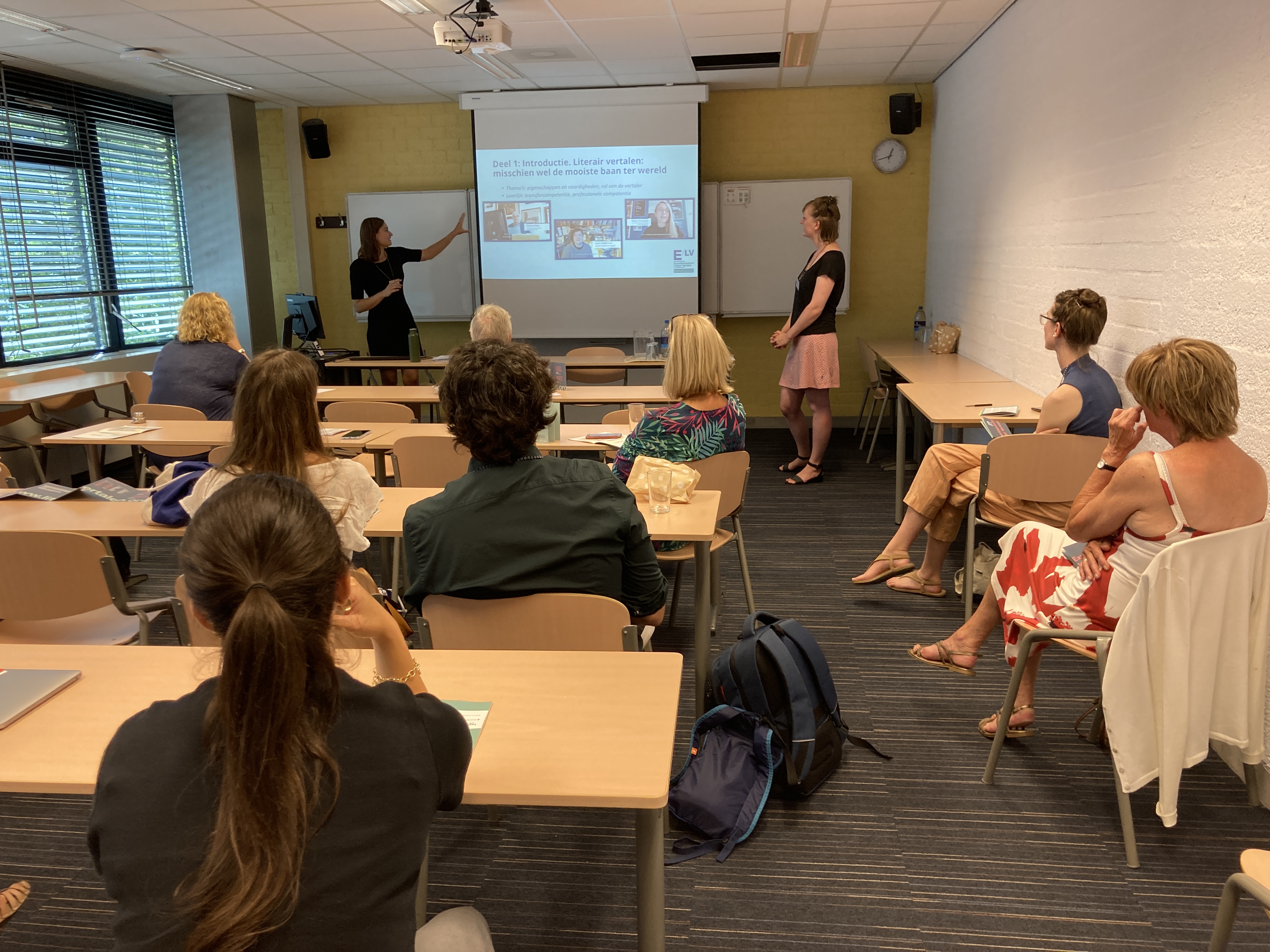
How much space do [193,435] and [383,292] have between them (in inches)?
127

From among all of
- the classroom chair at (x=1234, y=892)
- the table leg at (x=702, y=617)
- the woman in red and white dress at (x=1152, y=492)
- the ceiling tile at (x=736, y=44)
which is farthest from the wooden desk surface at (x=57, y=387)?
the classroom chair at (x=1234, y=892)

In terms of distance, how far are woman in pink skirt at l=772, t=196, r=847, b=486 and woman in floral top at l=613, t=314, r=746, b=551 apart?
253 cm

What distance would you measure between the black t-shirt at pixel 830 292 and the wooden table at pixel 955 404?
0.79 m

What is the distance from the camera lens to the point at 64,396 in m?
5.66

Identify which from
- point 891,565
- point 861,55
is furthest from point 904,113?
point 891,565

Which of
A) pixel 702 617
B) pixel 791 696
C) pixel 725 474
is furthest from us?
pixel 725 474

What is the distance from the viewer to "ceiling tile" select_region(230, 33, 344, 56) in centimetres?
546

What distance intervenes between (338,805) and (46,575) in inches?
73.4

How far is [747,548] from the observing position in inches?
182

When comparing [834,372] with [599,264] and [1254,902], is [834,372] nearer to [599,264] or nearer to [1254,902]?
[599,264]

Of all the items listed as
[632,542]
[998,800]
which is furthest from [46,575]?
[998,800]

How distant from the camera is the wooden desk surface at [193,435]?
3.92m

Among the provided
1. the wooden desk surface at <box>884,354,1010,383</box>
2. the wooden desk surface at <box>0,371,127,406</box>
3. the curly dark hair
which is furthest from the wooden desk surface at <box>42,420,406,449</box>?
the wooden desk surface at <box>884,354,1010,383</box>

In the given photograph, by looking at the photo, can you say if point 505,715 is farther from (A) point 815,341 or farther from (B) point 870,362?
(B) point 870,362
